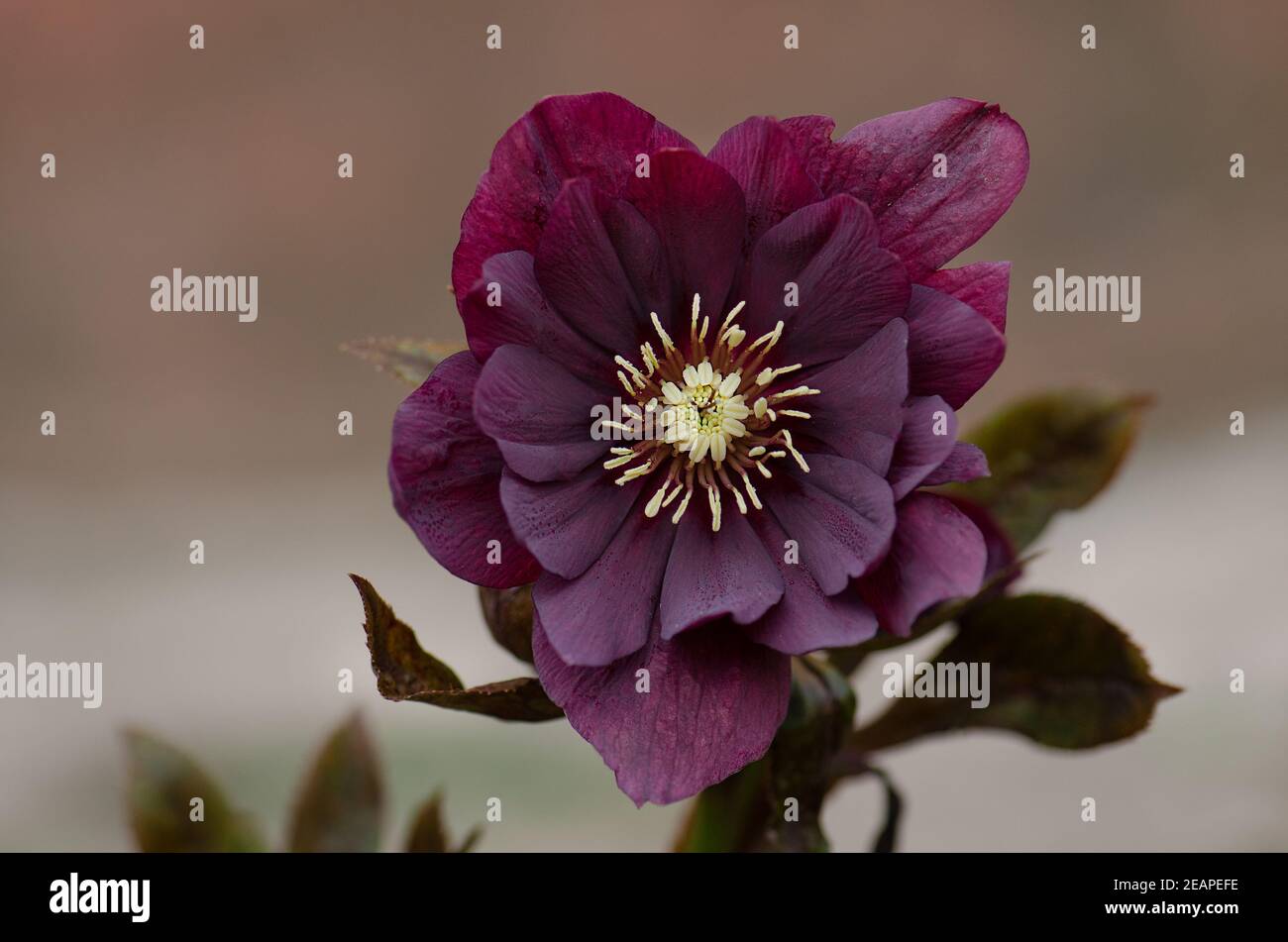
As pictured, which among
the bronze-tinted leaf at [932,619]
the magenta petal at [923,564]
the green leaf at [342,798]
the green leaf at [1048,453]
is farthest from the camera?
the green leaf at [342,798]

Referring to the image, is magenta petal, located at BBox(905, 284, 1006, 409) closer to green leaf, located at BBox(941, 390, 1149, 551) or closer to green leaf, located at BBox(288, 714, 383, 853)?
green leaf, located at BBox(941, 390, 1149, 551)

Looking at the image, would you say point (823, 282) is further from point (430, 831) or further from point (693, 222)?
point (430, 831)

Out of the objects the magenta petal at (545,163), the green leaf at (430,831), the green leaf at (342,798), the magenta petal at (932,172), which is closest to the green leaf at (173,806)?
the green leaf at (342,798)

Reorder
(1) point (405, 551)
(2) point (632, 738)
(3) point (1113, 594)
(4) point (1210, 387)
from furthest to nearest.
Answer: (4) point (1210, 387) < (1) point (405, 551) < (3) point (1113, 594) < (2) point (632, 738)

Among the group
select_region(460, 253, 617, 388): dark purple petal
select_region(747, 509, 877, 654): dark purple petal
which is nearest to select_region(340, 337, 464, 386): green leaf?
select_region(460, 253, 617, 388): dark purple petal

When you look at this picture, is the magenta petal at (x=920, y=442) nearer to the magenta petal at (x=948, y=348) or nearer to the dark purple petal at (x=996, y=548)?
the magenta petal at (x=948, y=348)
